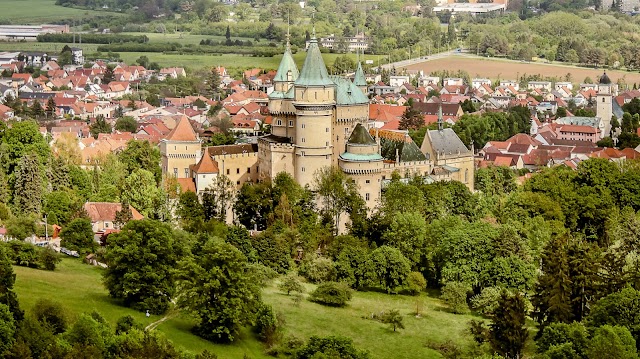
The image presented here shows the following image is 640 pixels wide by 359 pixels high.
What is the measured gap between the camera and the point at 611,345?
33688 millimetres

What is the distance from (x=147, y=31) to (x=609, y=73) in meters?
71.9

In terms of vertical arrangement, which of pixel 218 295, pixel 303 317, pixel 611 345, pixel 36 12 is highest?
pixel 36 12

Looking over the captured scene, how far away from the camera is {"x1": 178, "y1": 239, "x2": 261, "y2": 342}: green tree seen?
37062 millimetres

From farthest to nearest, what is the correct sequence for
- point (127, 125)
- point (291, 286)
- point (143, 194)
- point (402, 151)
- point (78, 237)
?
point (127, 125)
point (402, 151)
point (143, 194)
point (78, 237)
point (291, 286)

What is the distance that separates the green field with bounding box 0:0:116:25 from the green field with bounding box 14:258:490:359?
139247mm

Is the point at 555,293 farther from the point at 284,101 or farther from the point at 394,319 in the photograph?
the point at 284,101

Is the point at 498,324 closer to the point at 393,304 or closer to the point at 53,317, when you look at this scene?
the point at 393,304

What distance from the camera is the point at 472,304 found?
44594mm

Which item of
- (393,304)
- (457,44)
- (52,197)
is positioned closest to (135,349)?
(393,304)

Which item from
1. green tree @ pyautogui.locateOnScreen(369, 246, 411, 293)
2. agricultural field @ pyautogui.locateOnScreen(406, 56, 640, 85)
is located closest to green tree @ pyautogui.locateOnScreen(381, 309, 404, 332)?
green tree @ pyautogui.locateOnScreen(369, 246, 411, 293)

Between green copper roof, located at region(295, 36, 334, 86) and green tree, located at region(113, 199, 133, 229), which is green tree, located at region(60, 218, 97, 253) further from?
green copper roof, located at region(295, 36, 334, 86)

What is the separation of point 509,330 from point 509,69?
9861cm

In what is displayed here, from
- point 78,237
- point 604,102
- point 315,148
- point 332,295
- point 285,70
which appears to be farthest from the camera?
point 604,102

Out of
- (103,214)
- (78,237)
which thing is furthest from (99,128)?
(78,237)
